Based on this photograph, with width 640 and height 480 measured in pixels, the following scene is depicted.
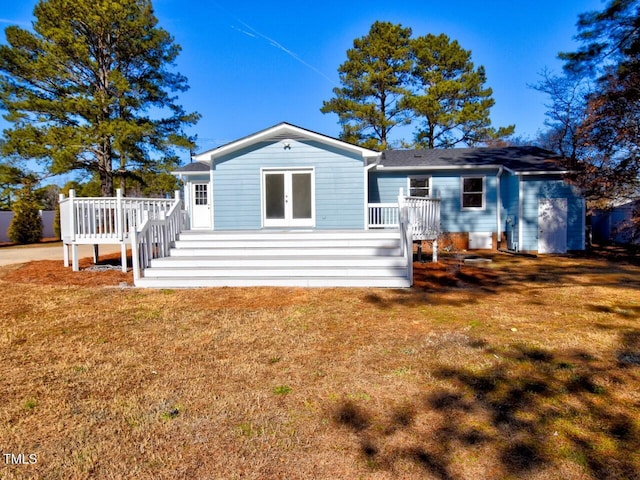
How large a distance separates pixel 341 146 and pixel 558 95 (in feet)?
26.2

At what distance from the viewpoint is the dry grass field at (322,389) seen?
201 centimetres

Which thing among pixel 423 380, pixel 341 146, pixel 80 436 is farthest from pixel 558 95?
pixel 80 436

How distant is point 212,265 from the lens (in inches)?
278

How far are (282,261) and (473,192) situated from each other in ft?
30.9

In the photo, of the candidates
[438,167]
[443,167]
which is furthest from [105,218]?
[443,167]

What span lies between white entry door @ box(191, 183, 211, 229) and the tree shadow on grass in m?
13.1

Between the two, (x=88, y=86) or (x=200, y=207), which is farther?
(x=88, y=86)

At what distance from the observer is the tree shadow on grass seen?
6.47ft

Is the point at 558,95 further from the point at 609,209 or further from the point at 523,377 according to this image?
the point at 523,377

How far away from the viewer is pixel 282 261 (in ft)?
23.5

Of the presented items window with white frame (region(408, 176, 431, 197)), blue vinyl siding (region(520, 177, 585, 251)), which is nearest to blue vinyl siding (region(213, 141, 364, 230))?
window with white frame (region(408, 176, 431, 197))

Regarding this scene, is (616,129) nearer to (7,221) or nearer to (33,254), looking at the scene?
(33,254)

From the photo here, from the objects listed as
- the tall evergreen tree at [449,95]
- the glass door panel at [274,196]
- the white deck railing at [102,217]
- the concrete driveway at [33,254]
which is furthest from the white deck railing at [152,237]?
the tall evergreen tree at [449,95]

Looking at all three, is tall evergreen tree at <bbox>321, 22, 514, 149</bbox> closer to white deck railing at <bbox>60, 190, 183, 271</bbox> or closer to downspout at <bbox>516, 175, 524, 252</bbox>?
downspout at <bbox>516, 175, 524, 252</bbox>
